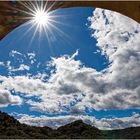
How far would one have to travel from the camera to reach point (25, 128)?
9.07 m

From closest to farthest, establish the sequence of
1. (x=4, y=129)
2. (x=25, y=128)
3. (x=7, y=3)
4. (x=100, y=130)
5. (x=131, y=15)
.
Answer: (x=7, y=3), (x=131, y=15), (x=4, y=129), (x=25, y=128), (x=100, y=130)

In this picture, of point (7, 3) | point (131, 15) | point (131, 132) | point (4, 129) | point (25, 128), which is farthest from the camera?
point (131, 132)

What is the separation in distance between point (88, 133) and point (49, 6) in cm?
771

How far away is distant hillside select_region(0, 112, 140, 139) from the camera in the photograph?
8.50 m

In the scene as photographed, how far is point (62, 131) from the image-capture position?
32.6 ft

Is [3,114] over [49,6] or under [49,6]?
over

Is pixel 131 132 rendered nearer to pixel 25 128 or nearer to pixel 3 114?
pixel 25 128

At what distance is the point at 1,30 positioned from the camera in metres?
2.92

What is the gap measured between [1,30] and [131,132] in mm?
7817

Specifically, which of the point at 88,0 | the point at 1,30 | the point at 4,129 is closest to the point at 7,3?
the point at 1,30

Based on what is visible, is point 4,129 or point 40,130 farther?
point 40,130

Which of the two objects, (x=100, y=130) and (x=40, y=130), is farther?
(x=100, y=130)

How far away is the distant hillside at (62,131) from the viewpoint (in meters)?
8.50

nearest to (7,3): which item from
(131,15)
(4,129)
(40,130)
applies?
(131,15)
